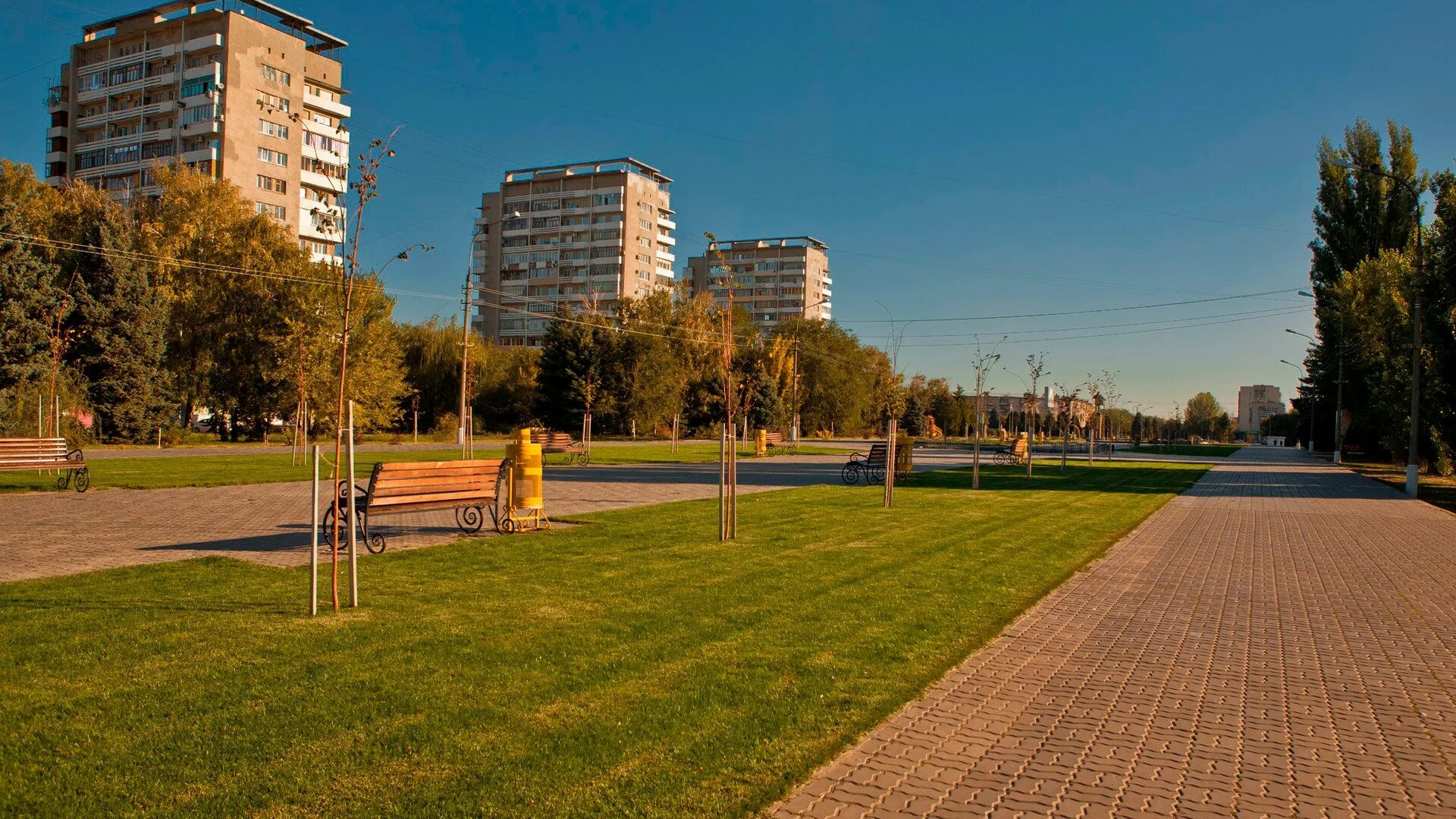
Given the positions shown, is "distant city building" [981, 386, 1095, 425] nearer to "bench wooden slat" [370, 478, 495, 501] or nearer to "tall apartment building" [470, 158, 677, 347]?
"bench wooden slat" [370, 478, 495, 501]

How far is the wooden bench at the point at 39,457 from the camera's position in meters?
15.5

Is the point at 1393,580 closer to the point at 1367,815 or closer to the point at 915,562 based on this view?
the point at 915,562

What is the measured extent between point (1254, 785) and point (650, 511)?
10.8m

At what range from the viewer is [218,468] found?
75.7ft

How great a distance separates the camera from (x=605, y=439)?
54906mm

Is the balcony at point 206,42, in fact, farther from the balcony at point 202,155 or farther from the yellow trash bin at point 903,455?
the yellow trash bin at point 903,455

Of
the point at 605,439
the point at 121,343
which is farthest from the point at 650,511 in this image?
the point at 605,439

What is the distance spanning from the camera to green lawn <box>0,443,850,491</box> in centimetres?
1802

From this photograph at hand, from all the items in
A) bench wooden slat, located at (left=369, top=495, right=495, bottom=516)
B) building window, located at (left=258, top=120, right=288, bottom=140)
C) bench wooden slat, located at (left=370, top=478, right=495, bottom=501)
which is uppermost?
building window, located at (left=258, top=120, right=288, bottom=140)

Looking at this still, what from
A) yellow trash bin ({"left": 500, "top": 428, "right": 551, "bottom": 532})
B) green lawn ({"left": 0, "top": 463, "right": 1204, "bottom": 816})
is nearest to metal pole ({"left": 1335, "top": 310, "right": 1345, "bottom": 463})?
yellow trash bin ({"left": 500, "top": 428, "right": 551, "bottom": 532})

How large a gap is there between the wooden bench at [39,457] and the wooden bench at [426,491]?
8.22 metres

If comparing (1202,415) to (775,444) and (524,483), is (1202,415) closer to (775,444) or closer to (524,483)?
(775,444)

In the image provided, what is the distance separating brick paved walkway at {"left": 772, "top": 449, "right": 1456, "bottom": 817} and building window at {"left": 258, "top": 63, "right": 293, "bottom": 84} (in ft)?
243

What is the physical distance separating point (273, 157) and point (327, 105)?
7380mm
